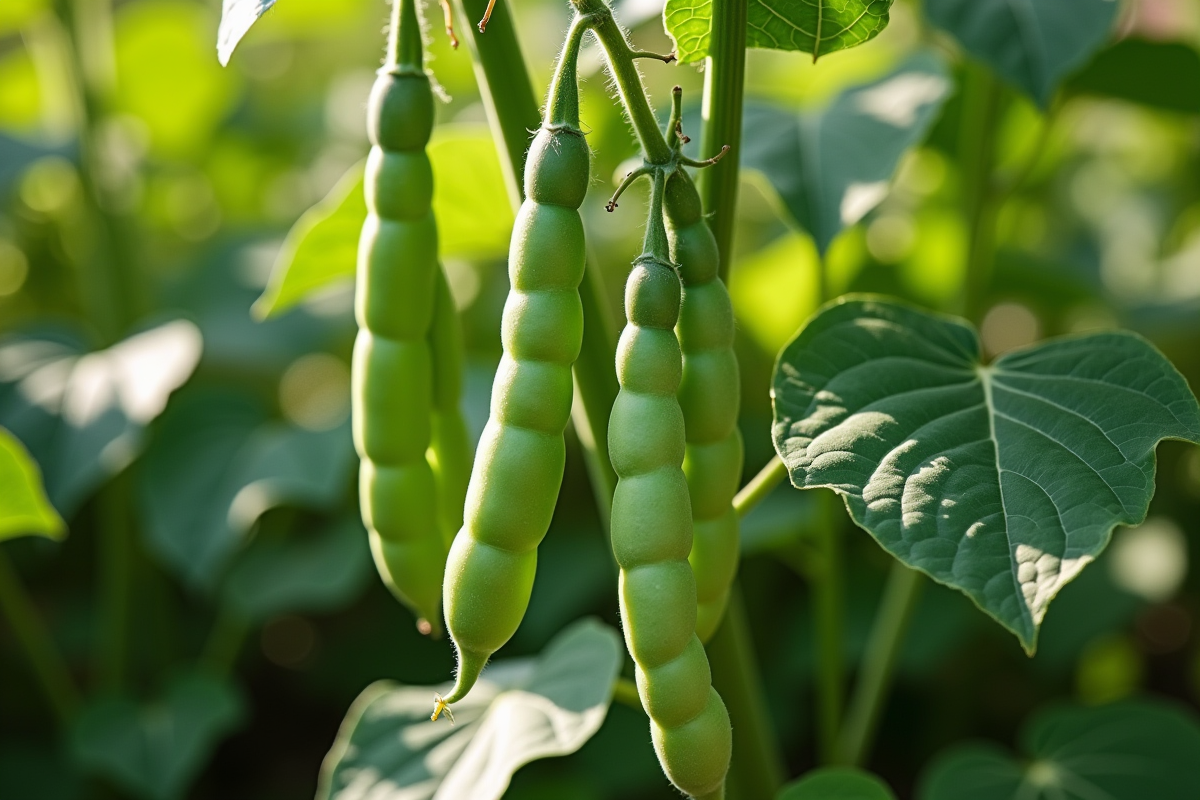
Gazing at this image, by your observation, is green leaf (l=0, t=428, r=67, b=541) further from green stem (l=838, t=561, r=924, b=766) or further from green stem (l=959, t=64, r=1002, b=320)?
green stem (l=959, t=64, r=1002, b=320)

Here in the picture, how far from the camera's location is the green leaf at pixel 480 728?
0.72 m

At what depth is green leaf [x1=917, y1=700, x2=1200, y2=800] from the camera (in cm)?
90

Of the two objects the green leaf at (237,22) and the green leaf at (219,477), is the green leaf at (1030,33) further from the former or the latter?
the green leaf at (219,477)

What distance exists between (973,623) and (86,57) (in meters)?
1.43

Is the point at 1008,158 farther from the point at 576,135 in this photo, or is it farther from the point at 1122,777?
the point at 576,135

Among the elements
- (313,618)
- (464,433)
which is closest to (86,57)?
(313,618)

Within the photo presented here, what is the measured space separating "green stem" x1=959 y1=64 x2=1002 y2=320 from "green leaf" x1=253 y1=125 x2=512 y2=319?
1.48 ft

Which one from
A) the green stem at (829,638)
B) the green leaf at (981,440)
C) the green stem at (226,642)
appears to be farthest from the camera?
the green stem at (226,642)

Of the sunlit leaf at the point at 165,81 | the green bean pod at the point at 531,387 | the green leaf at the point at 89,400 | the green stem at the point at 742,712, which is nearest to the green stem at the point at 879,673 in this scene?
the green stem at the point at 742,712

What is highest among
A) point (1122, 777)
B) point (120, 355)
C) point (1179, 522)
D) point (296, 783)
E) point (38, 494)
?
point (38, 494)

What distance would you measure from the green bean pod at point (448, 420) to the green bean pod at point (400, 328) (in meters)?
0.01

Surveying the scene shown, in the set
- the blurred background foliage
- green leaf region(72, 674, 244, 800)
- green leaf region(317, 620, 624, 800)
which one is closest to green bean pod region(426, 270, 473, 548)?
green leaf region(317, 620, 624, 800)

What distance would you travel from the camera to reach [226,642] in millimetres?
1393

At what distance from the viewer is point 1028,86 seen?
86 centimetres
